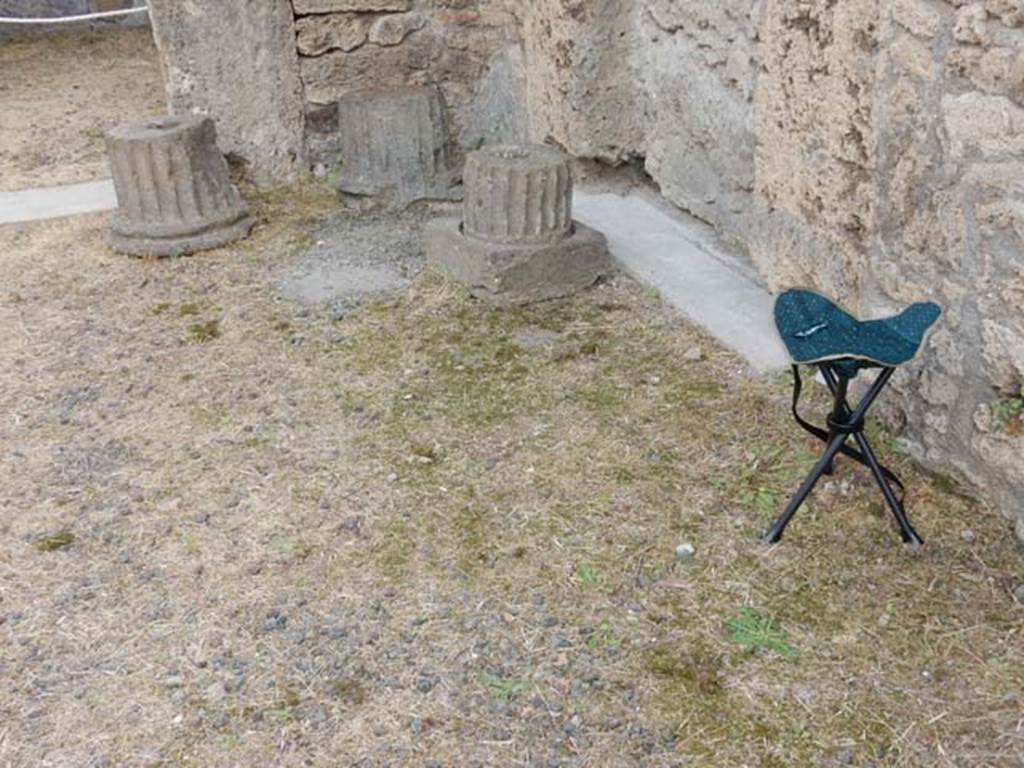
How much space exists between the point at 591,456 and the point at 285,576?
921 millimetres

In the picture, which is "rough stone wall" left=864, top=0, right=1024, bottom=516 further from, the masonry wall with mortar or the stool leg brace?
the stool leg brace

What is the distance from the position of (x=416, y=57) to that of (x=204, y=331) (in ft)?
7.51

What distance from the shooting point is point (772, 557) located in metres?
2.40

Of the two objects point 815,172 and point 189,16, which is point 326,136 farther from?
point 815,172

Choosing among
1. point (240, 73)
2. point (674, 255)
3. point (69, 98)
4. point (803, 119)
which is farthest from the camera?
point (69, 98)

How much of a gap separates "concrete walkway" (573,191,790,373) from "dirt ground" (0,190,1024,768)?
4.6 inches

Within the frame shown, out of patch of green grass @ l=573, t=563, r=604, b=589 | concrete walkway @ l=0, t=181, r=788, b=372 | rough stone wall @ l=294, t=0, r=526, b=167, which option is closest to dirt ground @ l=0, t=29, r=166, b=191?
concrete walkway @ l=0, t=181, r=788, b=372

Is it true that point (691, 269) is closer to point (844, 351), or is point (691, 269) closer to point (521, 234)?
Result: point (521, 234)

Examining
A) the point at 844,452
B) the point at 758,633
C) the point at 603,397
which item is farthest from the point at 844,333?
the point at 603,397

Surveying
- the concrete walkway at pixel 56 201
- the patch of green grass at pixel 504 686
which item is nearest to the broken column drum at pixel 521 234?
the patch of green grass at pixel 504 686

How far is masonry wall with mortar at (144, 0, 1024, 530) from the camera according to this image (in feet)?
7.52

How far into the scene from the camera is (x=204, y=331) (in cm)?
367

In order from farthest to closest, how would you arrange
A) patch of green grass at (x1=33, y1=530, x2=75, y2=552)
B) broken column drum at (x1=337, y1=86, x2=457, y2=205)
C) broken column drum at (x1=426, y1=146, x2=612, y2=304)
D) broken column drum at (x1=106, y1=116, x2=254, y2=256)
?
1. broken column drum at (x1=337, y1=86, x2=457, y2=205)
2. broken column drum at (x1=106, y1=116, x2=254, y2=256)
3. broken column drum at (x1=426, y1=146, x2=612, y2=304)
4. patch of green grass at (x1=33, y1=530, x2=75, y2=552)

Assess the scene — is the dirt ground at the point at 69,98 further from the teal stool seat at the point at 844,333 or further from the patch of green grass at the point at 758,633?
the patch of green grass at the point at 758,633
